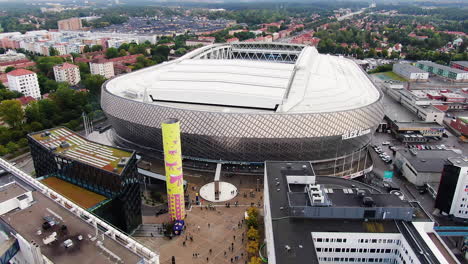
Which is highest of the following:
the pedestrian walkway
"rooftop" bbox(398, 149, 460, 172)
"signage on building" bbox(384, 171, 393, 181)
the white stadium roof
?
the white stadium roof

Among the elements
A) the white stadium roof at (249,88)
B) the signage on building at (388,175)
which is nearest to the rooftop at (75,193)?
the white stadium roof at (249,88)

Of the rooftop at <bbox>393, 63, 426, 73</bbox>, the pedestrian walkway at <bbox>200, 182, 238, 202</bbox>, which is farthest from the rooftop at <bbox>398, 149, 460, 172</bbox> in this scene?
the rooftop at <bbox>393, 63, 426, 73</bbox>

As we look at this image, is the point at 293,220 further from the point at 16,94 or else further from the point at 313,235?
the point at 16,94

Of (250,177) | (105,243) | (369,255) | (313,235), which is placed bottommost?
(250,177)

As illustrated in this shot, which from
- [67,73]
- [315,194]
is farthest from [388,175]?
[67,73]

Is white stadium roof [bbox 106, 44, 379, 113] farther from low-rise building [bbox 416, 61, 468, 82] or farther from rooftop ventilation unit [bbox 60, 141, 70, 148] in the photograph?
low-rise building [bbox 416, 61, 468, 82]

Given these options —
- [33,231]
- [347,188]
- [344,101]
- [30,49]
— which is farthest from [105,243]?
[30,49]

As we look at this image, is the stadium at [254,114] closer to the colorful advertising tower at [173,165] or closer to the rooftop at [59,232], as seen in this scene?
the colorful advertising tower at [173,165]
